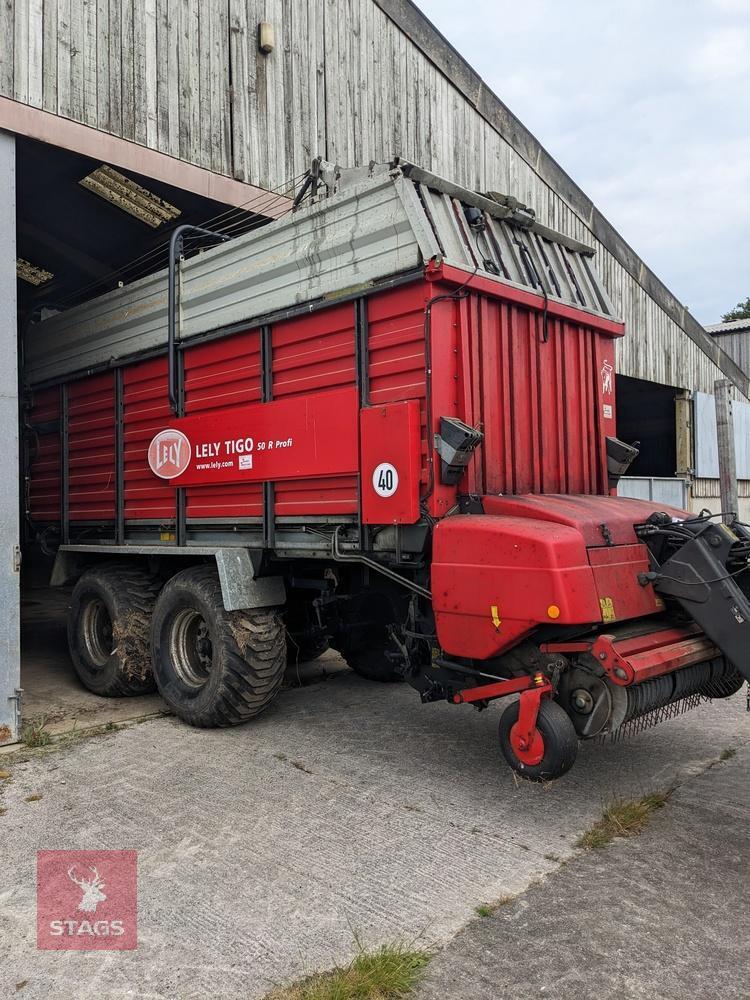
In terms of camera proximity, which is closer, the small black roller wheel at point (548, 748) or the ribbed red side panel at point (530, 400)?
the small black roller wheel at point (548, 748)

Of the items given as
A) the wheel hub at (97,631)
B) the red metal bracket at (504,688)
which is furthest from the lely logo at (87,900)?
the wheel hub at (97,631)

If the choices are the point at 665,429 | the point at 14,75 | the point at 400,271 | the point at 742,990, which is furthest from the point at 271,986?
the point at 665,429

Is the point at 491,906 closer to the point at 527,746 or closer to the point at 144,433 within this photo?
the point at 527,746

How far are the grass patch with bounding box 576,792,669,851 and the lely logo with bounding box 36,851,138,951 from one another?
207cm

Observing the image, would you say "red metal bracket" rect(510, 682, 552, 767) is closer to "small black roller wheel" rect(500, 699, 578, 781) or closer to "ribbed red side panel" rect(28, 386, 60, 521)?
"small black roller wheel" rect(500, 699, 578, 781)

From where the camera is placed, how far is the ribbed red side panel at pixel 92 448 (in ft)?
22.6

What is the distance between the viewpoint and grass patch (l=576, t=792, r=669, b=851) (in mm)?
3662

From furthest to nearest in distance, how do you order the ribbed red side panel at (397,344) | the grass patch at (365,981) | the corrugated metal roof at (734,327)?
the corrugated metal roof at (734,327), the ribbed red side panel at (397,344), the grass patch at (365,981)

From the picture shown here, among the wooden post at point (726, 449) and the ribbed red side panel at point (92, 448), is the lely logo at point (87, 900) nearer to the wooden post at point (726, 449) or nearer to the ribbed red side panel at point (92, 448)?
the ribbed red side panel at point (92, 448)

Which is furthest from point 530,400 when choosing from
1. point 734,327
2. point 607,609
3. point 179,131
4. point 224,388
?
point 734,327

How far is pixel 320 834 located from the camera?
3.78 m

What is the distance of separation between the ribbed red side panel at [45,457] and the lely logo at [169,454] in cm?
188

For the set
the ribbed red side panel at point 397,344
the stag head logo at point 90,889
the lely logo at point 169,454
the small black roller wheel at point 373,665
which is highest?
the ribbed red side panel at point 397,344

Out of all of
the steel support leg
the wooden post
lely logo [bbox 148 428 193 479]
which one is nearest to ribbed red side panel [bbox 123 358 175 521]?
lely logo [bbox 148 428 193 479]
